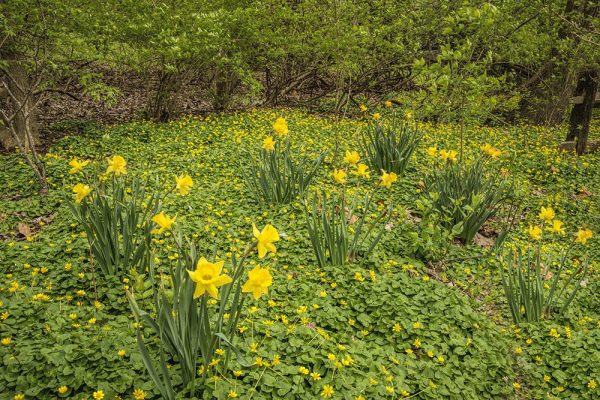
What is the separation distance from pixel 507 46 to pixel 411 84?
8.13ft

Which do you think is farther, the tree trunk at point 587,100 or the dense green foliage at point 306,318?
the tree trunk at point 587,100

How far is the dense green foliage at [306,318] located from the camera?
2.04 meters

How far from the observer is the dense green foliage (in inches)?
80.4

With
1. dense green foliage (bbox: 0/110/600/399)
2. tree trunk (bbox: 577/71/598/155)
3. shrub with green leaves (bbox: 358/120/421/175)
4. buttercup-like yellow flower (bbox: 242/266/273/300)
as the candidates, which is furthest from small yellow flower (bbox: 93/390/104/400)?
tree trunk (bbox: 577/71/598/155)

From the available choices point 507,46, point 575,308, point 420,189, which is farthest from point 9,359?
point 507,46

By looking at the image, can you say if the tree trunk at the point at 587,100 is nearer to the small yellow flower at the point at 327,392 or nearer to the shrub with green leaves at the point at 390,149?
the shrub with green leaves at the point at 390,149

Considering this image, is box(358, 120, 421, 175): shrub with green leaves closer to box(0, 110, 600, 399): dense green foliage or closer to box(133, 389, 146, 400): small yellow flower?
box(0, 110, 600, 399): dense green foliage

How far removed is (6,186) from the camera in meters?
4.77

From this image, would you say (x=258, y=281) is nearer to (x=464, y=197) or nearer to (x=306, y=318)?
(x=306, y=318)

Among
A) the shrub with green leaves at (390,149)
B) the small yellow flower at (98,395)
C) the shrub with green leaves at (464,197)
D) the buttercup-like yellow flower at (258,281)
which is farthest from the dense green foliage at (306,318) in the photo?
the buttercup-like yellow flower at (258,281)

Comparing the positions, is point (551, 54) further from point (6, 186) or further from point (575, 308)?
point (6, 186)

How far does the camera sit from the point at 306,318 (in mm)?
2576

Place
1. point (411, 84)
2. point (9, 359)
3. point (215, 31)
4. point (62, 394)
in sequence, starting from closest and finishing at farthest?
point (62, 394) < point (9, 359) < point (215, 31) < point (411, 84)

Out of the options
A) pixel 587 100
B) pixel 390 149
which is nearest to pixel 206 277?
pixel 390 149
